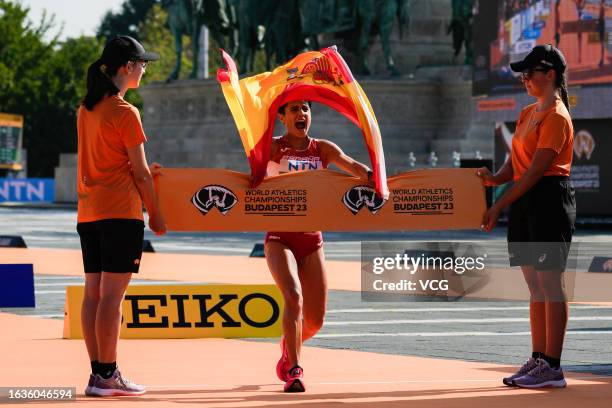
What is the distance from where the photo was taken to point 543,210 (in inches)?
426

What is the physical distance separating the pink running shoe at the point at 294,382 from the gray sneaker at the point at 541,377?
4.41ft

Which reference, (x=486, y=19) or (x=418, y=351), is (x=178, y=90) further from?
(x=418, y=351)

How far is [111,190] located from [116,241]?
0.99ft

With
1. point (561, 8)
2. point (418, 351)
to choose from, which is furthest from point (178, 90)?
point (418, 351)

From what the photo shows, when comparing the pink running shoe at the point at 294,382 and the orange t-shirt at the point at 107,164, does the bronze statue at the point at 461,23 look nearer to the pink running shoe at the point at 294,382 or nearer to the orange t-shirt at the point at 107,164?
the pink running shoe at the point at 294,382

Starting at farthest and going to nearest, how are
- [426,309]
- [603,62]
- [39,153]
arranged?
1. [39,153]
2. [603,62]
3. [426,309]

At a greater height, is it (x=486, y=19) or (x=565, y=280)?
(x=486, y=19)

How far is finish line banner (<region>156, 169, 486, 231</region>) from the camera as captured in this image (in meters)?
11.0

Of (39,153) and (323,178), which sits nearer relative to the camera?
(323,178)

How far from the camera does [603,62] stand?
42094 millimetres

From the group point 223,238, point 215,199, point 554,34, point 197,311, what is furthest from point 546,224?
point 554,34

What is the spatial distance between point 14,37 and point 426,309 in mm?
77788

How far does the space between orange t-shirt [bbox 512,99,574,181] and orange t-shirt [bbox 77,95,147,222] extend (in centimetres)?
239

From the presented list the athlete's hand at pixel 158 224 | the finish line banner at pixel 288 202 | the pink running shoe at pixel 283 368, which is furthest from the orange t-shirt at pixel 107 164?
the pink running shoe at pixel 283 368
